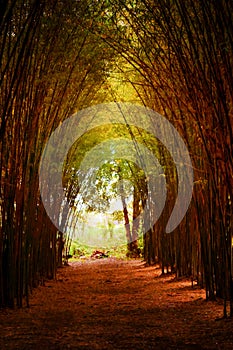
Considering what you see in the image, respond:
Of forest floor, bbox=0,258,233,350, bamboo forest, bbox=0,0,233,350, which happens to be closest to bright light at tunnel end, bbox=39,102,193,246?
bamboo forest, bbox=0,0,233,350

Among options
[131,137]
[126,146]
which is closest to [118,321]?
[131,137]

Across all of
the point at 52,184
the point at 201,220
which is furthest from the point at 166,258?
the point at 201,220

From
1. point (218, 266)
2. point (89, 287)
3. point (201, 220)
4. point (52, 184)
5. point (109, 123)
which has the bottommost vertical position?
point (89, 287)

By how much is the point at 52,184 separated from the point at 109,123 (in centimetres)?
227

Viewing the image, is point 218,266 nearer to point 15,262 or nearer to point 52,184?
→ point 15,262

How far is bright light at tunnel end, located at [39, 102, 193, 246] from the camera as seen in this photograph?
6145 mm

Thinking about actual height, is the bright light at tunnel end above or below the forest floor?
above

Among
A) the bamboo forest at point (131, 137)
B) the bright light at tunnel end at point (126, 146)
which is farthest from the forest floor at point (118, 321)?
the bright light at tunnel end at point (126, 146)

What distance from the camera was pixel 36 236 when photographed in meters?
5.91

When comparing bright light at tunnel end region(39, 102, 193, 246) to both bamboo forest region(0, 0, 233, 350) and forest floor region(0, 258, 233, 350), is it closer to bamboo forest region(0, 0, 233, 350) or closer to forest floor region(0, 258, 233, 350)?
bamboo forest region(0, 0, 233, 350)

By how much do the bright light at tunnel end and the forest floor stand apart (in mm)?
1361

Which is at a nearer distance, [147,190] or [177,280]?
[177,280]

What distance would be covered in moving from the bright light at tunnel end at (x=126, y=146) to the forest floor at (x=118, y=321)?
136 cm

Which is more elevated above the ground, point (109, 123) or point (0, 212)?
point (109, 123)
